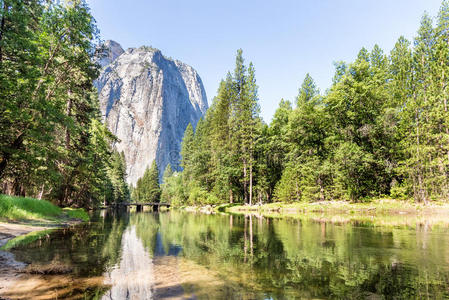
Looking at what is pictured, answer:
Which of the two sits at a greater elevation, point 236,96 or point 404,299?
point 236,96

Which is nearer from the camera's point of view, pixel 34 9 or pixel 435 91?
pixel 34 9

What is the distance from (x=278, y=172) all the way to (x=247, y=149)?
9.16m

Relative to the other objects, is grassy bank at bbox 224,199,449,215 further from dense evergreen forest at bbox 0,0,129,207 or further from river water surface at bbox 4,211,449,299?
dense evergreen forest at bbox 0,0,129,207

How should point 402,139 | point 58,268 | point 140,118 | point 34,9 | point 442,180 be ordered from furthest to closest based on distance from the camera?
point 140,118
point 402,139
point 442,180
point 34,9
point 58,268

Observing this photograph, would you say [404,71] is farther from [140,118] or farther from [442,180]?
[140,118]

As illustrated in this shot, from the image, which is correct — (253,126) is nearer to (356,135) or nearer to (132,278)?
(356,135)

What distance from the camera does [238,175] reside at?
43594 millimetres

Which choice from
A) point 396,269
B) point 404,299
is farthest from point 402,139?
point 404,299

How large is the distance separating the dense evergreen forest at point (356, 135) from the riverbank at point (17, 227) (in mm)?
27412

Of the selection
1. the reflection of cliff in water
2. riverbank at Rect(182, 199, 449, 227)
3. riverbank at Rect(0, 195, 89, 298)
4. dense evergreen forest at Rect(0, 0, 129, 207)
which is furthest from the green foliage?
the reflection of cliff in water

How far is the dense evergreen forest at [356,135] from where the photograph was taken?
97.0ft

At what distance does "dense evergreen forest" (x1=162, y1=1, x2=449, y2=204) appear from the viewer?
97.0 ft

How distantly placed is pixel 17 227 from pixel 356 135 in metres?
37.2

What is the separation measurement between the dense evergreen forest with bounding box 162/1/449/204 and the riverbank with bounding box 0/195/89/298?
2741 cm
